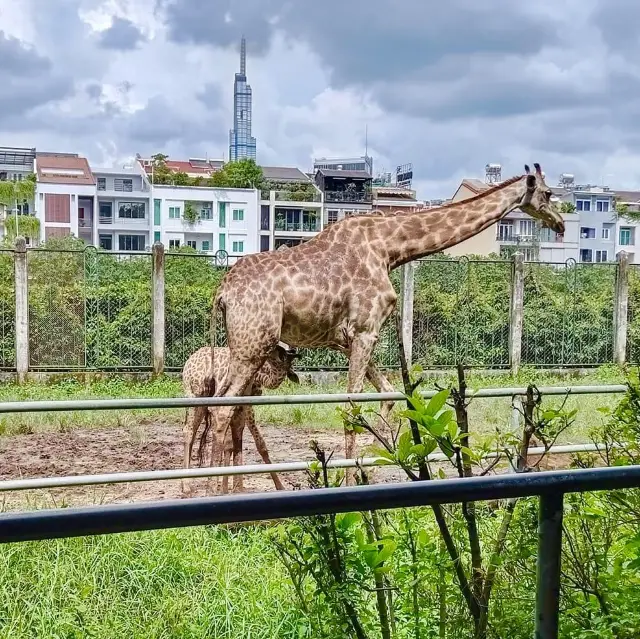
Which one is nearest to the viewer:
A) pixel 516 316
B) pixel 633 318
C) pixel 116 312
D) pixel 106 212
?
pixel 116 312

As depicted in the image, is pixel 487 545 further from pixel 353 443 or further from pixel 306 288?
pixel 306 288

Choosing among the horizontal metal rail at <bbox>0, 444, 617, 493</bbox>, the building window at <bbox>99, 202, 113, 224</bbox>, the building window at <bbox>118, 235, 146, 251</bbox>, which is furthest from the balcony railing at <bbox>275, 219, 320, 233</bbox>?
the horizontal metal rail at <bbox>0, 444, 617, 493</bbox>

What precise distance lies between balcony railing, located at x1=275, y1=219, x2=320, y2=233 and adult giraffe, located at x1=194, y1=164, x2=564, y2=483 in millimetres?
47300

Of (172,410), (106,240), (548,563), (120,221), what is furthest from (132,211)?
(548,563)

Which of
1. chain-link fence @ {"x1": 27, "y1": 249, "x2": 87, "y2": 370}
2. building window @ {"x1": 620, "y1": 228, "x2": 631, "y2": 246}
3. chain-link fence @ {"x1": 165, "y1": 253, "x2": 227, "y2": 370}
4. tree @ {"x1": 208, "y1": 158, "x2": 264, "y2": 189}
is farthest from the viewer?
building window @ {"x1": 620, "y1": 228, "x2": 631, "y2": 246}

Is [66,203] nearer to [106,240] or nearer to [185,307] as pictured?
[106,240]

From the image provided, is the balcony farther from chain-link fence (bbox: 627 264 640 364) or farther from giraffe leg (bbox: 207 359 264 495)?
giraffe leg (bbox: 207 359 264 495)

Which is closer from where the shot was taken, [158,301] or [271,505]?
[271,505]

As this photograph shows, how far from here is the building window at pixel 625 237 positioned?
64.8 metres

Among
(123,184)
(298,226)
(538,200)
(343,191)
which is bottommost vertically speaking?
(538,200)

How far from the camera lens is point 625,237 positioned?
65.4m

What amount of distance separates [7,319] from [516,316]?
7.40m

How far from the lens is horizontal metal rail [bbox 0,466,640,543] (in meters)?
1.12

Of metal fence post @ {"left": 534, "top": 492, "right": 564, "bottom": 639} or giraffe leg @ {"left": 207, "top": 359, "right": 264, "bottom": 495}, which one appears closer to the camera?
metal fence post @ {"left": 534, "top": 492, "right": 564, "bottom": 639}
